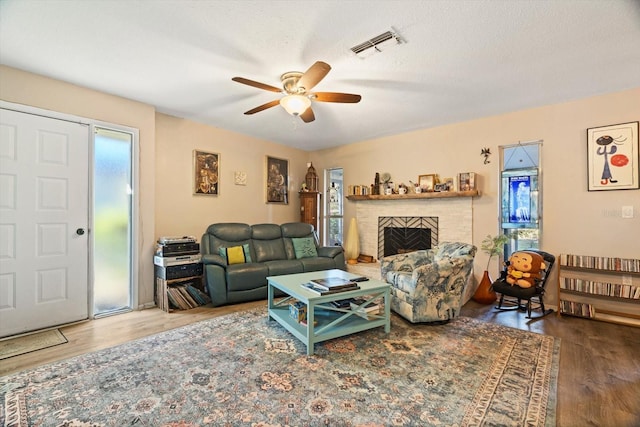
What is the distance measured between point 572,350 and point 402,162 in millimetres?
3232

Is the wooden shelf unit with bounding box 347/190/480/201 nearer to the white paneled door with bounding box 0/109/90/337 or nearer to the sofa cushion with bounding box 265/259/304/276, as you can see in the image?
the sofa cushion with bounding box 265/259/304/276

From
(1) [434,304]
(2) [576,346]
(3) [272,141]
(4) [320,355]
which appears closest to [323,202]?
(3) [272,141]

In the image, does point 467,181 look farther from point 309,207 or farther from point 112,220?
point 112,220

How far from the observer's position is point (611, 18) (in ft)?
6.44

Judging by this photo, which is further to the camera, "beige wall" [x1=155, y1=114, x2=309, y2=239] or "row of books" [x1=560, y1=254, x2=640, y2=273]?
"beige wall" [x1=155, y1=114, x2=309, y2=239]

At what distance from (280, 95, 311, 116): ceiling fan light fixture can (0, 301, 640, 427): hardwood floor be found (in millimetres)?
2377

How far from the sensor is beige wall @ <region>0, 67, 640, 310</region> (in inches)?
123

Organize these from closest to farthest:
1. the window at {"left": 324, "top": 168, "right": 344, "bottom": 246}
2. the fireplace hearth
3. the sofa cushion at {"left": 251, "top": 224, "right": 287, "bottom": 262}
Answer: the sofa cushion at {"left": 251, "top": 224, "right": 287, "bottom": 262}, the fireplace hearth, the window at {"left": 324, "top": 168, "right": 344, "bottom": 246}

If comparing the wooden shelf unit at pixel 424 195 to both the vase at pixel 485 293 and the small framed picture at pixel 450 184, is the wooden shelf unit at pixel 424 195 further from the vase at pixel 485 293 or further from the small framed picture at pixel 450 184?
the vase at pixel 485 293

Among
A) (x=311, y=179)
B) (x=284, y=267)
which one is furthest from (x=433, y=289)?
(x=311, y=179)

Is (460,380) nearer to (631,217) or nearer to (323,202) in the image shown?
(631,217)

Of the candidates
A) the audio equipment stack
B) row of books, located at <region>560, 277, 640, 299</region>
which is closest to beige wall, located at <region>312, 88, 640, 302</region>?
row of books, located at <region>560, 277, 640, 299</region>

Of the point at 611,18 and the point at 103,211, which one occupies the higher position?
the point at 611,18

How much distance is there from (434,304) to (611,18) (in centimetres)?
258
